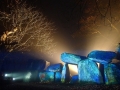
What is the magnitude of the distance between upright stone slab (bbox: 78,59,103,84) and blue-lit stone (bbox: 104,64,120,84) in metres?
0.61

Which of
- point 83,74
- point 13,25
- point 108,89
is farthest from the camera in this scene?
point 13,25

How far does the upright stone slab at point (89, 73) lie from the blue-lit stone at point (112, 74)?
61 centimetres

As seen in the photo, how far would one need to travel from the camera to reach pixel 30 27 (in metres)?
16.8

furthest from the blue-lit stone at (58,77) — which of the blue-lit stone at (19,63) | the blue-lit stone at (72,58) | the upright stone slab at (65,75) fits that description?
the blue-lit stone at (19,63)

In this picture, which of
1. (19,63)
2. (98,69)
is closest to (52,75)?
(19,63)

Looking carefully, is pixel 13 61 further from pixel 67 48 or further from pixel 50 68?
pixel 67 48

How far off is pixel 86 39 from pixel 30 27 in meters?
10.0

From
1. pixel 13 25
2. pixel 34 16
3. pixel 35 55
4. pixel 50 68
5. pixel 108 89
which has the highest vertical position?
pixel 34 16

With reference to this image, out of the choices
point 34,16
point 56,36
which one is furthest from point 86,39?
point 34,16

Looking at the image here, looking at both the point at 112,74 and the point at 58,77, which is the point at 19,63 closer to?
the point at 58,77

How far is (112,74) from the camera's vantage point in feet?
41.0

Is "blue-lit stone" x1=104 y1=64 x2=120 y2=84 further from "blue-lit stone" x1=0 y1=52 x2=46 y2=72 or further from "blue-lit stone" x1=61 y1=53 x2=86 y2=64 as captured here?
"blue-lit stone" x1=0 y1=52 x2=46 y2=72

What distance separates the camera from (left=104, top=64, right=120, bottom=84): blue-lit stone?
12.2m

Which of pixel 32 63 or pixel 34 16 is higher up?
pixel 34 16
